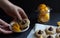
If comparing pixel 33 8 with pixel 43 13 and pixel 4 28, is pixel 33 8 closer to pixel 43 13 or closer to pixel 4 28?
pixel 43 13

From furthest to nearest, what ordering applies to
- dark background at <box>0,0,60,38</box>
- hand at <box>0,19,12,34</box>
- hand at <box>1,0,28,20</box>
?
dark background at <box>0,0,60,38</box> → hand at <box>0,19,12,34</box> → hand at <box>1,0,28,20</box>

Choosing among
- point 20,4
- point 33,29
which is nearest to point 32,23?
point 33,29

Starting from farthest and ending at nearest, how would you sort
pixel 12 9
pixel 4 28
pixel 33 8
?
pixel 33 8
pixel 4 28
pixel 12 9

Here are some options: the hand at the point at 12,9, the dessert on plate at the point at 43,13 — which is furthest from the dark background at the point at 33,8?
the hand at the point at 12,9

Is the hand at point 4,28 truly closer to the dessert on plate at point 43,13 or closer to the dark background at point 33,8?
the dark background at point 33,8

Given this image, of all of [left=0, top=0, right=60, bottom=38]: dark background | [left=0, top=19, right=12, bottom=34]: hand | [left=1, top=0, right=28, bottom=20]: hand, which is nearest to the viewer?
[left=1, top=0, right=28, bottom=20]: hand

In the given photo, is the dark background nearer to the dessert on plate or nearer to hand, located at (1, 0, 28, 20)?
the dessert on plate

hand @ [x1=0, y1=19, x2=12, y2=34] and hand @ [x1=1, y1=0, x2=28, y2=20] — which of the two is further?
hand @ [x1=0, y1=19, x2=12, y2=34]

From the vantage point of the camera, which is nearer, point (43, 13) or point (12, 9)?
point (12, 9)

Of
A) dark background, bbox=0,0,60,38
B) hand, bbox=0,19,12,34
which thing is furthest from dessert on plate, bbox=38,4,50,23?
hand, bbox=0,19,12,34

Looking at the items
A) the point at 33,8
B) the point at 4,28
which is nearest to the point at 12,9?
the point at 4,28

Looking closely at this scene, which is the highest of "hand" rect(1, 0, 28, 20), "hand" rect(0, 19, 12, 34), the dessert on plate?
"hand" rect(1, 0, 28, 20)
